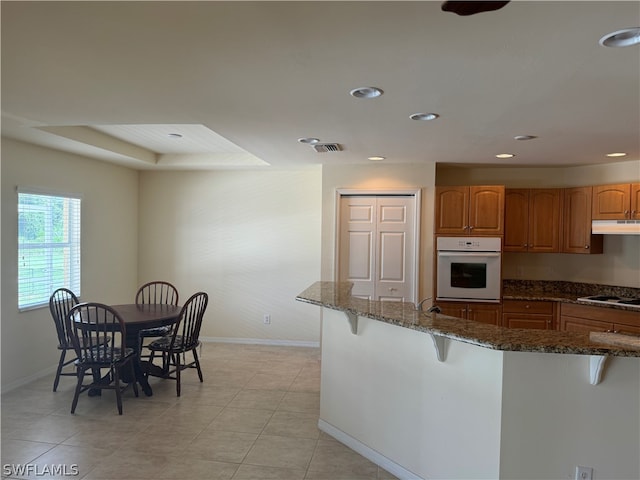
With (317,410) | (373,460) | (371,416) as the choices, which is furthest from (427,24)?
(317,410)

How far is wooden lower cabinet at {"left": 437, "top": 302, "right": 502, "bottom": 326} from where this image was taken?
15.6 feet

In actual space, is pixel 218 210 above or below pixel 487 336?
above

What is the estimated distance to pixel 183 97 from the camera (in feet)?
8.37

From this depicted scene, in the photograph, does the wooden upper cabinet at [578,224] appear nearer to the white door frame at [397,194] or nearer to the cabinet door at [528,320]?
the cabinet door at [528,320]

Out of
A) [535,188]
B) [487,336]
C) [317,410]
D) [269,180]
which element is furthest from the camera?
[269,180]

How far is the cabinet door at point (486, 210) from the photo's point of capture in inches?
186

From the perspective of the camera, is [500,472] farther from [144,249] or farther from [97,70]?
→ [144,249]

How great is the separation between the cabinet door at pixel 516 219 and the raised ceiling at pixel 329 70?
1258 mm

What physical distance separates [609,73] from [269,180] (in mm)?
4360

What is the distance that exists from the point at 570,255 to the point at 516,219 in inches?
33.0

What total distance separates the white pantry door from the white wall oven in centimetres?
34

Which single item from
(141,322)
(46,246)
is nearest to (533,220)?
(141,322)

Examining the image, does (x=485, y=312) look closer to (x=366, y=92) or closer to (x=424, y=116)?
(x=424, y=116)

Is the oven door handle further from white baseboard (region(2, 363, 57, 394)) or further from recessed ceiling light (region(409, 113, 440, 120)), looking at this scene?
white baseboard (region(2, 363, 57, 394))
